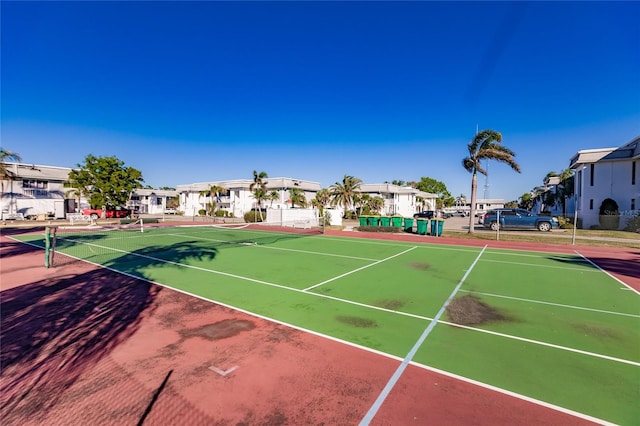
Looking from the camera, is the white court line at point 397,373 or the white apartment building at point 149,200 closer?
the white court line at point 397,373

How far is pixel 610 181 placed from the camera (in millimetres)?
30859

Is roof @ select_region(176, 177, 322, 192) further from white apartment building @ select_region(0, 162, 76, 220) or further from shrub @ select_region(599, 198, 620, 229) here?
shrub @ select_region(599, 198, 620, 229)

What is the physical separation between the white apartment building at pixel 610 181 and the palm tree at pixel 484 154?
36.1ft

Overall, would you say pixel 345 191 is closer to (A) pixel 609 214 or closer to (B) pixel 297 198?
(B) pixel 297 198

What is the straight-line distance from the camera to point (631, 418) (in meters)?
3.77

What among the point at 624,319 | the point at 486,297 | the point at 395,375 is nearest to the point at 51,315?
the point at 395,375

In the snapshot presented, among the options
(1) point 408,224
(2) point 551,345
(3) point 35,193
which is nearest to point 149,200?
(3) point 35,193

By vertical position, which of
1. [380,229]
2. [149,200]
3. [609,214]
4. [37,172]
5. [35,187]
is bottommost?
[380,229]

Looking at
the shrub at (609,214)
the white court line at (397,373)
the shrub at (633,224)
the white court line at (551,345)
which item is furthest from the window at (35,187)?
the shrub at (633,224)

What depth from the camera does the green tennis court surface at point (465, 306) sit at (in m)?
4.75

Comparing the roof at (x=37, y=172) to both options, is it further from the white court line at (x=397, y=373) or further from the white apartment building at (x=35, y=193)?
the white court line at (x=397, y=373)

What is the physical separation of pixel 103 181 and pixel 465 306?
172 feet

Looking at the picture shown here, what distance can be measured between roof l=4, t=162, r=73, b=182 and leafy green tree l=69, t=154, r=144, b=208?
893 centimetres

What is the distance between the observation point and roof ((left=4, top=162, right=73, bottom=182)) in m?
46.0
